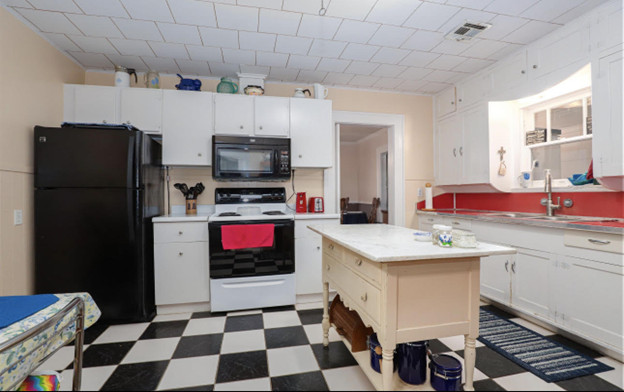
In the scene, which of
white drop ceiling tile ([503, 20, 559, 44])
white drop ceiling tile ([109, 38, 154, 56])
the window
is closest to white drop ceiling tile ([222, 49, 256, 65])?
white drop ceiling tile ([109, 38, 154, 56])

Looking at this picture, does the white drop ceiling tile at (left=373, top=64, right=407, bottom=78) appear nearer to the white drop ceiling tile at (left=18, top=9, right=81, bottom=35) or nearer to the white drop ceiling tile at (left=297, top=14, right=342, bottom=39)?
the white drop ceiling tile at (left=297, top=14, right=342, bottom=39)

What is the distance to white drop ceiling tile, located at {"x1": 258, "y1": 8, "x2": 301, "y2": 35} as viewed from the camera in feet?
7.29

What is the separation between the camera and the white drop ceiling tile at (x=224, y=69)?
3.07 meters

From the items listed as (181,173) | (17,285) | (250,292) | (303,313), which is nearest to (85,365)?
(17,285)

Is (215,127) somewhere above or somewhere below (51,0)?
below

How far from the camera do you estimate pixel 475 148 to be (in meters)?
3.27

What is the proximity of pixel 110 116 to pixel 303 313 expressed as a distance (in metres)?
2.70

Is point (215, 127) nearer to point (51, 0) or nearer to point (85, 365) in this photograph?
point (51, 0)

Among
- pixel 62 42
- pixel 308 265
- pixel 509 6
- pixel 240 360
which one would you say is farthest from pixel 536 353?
pixel 62 42

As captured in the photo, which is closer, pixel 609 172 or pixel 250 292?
pixel 609 172

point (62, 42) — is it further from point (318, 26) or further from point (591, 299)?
point (591, 299)

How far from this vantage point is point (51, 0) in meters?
2.05

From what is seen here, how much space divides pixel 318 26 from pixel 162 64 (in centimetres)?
177

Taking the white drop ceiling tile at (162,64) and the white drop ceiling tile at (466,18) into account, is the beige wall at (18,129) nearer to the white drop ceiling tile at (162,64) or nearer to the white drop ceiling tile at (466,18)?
the white drop ceiling tile at (162,64)
